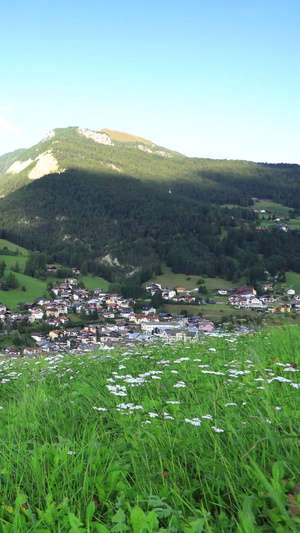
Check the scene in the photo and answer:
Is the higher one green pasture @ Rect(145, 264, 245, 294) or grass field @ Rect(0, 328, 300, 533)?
grass field @ Rect(0, 328, 300, 533)

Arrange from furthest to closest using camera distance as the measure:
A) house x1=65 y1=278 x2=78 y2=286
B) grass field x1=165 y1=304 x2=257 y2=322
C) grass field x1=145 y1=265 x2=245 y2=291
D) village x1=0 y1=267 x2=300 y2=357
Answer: grass field x1=145 y1=265 x2=245 y2=291 < house x1=65 y1=278 x2=78 y2=286 < grass field x1=165 y1=304 x2=257 y2=322 < village x1=0 y1=267 x2=300 y2=357

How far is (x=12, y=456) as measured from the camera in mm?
3129

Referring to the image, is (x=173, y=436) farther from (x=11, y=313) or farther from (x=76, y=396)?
(x=11, y=313)

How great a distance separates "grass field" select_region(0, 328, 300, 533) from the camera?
2092 millimetres

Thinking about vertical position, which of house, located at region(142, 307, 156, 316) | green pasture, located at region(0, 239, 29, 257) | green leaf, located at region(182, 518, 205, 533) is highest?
green leaf, located at region(182, 518, 205, 533)

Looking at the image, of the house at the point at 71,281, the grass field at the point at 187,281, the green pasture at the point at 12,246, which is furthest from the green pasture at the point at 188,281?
the green pasture at the point at 12,246

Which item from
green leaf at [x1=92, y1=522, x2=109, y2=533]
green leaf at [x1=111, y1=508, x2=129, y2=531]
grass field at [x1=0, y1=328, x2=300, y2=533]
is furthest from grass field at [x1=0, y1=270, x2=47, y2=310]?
green leaf at [x1=111, y1=508, x2=129, y2=531]

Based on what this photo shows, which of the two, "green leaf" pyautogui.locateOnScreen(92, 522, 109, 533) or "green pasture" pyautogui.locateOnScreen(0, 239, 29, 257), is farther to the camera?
"green pasture" pyautogui.locateOnScreen(0, 239, 29, 257)

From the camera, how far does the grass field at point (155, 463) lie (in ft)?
6.86

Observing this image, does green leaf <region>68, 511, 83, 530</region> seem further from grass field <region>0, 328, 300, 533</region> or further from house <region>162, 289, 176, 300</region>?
house <region>162, 289, 176, 300</region>

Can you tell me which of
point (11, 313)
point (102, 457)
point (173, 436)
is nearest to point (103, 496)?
point (102, 457)

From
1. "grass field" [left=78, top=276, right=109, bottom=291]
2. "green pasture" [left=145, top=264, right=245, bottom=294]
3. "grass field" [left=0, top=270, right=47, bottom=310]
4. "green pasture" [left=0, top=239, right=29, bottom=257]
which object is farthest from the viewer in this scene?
"green pasture" [left=0, top=239, right=29, bottom=257]

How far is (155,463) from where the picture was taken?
284 centimetres

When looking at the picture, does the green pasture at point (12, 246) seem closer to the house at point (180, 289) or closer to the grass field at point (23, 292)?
the grass field at point (23, 292)
